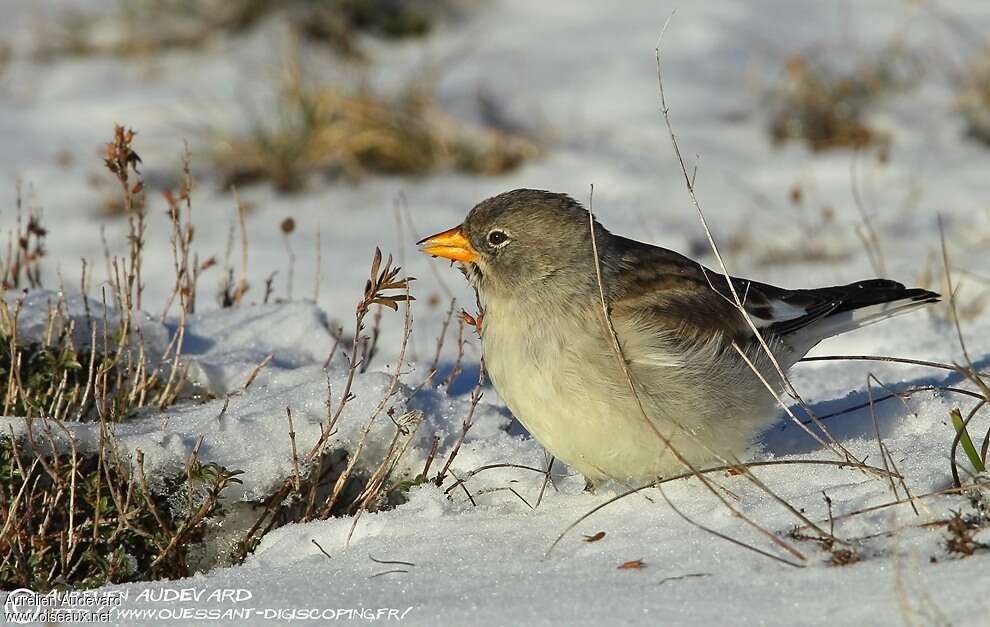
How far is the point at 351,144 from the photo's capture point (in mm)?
7402

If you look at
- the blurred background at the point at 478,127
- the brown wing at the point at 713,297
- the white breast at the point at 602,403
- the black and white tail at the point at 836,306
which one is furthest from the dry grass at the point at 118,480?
the blurred background at the point at 478,127

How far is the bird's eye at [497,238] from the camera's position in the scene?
3.59 meters

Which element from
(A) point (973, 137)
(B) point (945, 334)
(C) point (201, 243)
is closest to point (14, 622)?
(B) point (945, 334)

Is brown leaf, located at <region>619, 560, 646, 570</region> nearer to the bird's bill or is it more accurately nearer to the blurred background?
the bird's bill

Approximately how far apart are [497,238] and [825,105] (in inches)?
185

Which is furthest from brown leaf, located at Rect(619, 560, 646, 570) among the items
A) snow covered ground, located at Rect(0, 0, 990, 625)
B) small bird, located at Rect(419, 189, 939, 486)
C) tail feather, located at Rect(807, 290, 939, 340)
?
tail feather, located at Rect(807, 290, 939, 340)

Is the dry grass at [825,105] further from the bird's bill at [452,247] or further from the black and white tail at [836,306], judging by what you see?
the bird's bill at [452,247]

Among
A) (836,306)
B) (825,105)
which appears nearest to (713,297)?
(836,306)

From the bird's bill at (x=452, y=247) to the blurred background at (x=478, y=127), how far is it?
197 cm

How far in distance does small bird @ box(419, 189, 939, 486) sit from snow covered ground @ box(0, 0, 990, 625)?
0.16 metres

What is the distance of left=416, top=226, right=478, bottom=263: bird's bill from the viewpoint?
365 centimetres

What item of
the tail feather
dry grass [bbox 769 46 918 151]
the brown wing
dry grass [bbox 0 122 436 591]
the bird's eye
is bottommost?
dry grass [bbox 0 122 436 591]

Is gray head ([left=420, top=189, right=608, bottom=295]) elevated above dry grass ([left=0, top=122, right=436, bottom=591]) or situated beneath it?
elevated above

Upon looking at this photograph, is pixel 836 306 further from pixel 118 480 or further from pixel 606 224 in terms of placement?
pixel 606 224
